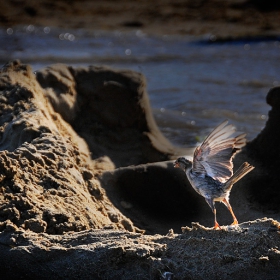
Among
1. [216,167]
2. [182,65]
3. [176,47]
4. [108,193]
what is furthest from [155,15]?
[216,167]

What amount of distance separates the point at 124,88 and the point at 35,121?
6.04 ft

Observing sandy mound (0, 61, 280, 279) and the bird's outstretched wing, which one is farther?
the bird's outstretched wing

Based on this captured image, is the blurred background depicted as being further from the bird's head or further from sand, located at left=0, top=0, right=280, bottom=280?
the bird's head

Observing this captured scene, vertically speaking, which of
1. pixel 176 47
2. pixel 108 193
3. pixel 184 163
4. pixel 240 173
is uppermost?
pixel 240 173

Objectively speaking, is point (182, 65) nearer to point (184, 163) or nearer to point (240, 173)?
point (184, 163)

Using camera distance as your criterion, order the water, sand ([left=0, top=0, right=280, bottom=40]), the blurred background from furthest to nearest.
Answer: sand ([left=0, top=0, right=280, bottom=40]) < the blurred background < the water

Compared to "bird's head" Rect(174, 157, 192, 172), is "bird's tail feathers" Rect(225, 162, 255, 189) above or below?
above

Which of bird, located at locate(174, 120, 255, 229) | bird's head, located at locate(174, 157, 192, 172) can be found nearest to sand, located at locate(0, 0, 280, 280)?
bird, located at locate(174, 120, 255, 229)

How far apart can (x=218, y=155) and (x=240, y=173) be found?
1.07 ft

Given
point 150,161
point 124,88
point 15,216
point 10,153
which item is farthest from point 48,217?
point 124,88

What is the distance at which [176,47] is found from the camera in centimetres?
1783

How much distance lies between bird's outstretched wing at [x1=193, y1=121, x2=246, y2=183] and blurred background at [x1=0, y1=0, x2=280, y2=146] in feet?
12.4

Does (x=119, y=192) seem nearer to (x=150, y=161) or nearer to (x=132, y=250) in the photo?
(x=150, y=161)

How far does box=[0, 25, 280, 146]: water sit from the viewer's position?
10648 millimetres
